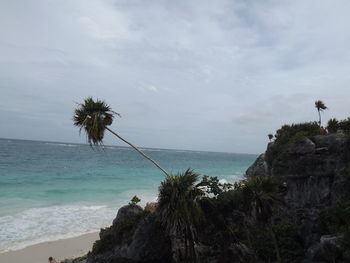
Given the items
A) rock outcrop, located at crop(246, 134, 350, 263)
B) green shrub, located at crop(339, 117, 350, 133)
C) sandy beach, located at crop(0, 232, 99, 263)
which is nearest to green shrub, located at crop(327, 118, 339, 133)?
green shrub, located at crop(339, 117, 350, 133)

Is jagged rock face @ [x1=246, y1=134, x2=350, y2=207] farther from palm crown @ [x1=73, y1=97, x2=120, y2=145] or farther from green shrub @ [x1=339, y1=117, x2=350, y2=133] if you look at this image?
palm crown @ [x1=73, y1=97, x2=120, y2=145]

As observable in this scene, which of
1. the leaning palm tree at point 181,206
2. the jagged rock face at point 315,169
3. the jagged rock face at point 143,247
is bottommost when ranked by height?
the jagged rock face at point 143,247

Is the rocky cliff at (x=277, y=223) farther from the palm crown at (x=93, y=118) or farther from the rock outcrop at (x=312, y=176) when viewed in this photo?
the palm crown at (x=93, y=118)

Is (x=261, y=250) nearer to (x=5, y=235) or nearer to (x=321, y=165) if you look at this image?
(x=321, y=165)

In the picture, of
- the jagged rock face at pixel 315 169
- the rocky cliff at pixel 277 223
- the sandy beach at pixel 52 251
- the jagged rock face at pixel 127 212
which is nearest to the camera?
the rocky cliff at pixel 277 223

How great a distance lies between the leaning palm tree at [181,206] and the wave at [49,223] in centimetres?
1012

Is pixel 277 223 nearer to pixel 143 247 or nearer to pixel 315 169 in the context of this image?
pixel 315 169

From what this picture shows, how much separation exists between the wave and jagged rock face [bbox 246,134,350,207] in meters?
12.9

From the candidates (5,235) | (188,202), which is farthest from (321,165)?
(5,235)

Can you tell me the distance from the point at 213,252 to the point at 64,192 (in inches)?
926

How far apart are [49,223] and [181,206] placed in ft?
45.5

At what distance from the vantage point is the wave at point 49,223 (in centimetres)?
1817

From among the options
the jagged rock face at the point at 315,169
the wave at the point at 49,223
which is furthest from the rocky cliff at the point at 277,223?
the wave at the point at 49,223

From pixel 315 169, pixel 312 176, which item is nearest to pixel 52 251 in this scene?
pixel 312 176
